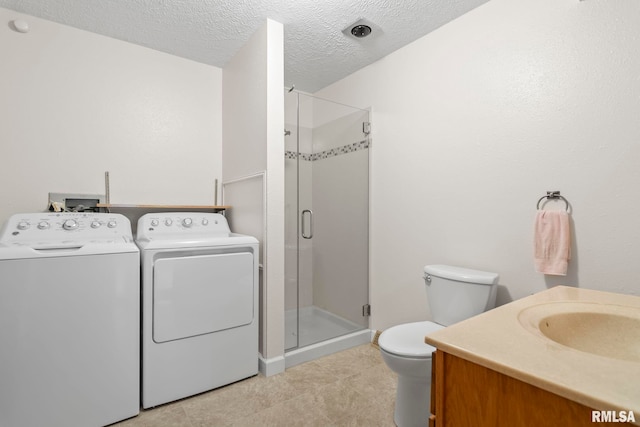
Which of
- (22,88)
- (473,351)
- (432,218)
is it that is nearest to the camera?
(473,351)

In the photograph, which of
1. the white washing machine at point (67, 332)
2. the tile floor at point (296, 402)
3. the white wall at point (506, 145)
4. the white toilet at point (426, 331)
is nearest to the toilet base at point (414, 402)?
→ the white toilet at point (426, 331)

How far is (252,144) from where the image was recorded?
2.25 metres

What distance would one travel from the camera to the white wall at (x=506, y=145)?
1.41 meters

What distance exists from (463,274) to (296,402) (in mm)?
1216

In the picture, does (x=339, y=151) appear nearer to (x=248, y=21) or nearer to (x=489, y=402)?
(x=248, y=21)

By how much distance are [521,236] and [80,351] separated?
2416mm

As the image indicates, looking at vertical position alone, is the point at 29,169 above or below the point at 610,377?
above

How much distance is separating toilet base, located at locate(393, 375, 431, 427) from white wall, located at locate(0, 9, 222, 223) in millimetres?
2147

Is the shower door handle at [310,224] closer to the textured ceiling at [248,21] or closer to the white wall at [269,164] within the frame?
the white wall at [269,164]

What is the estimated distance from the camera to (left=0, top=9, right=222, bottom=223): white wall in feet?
6.64

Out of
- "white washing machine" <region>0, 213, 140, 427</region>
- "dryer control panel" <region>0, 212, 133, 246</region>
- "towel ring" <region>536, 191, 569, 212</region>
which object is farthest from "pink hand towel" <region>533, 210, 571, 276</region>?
"dryer control panel" <region>0, 212, 133, 246</region>

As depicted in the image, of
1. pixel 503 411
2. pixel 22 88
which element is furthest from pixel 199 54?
pixel 503 411

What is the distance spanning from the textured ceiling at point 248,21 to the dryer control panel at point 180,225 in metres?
1.33

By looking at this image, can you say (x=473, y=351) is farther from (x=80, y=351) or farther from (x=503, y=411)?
(x=80, y=351)
